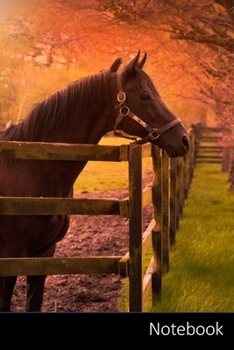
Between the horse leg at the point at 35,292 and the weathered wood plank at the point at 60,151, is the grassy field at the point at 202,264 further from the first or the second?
the weathered wood plank at the point at 60,151

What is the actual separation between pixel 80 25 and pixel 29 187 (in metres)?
4.41

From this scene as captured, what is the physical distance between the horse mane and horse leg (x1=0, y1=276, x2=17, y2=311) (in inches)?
46.9

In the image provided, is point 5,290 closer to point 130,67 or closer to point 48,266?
point 48,266

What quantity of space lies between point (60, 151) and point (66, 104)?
827 millimetres

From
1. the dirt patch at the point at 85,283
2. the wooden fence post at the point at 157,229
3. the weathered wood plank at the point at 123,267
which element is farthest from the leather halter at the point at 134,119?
the weathered wood plank at the point at 123,267

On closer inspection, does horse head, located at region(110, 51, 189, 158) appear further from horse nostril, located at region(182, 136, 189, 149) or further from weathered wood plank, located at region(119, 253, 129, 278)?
weathered wood plank, located at region(119, 253, 129, 278)

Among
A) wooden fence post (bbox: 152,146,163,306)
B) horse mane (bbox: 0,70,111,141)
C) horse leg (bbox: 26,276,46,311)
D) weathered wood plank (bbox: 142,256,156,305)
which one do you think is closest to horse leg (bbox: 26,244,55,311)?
horse leg (bbox: 26,276,46,311)

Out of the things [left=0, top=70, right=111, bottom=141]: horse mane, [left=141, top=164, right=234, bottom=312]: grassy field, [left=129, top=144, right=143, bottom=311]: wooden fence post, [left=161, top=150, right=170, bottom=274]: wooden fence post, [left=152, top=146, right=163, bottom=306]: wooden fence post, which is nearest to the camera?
[left=129, top=144, right=143, bottom=311]: wooden fence post

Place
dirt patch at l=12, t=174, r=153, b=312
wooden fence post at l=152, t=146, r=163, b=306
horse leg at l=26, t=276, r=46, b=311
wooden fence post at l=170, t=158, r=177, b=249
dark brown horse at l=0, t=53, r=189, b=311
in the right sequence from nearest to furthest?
dark brown horse at l=0, t=53, r=189, b=311 → horse leg at l=26, t=276, r=46, b=311 → wooden fence post at l=152, t=146, r=163, b=306 → dirt patch at l=12, t=174, r=153, b=312 → wooden fence post at l=170, t=158, r=177, b=249

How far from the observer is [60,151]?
12.6ft

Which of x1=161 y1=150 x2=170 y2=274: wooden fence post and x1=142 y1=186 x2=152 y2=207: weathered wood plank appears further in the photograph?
x1=161 y1=150 x2=170 y2=274: wooden fence post

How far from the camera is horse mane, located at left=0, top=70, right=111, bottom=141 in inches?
178
